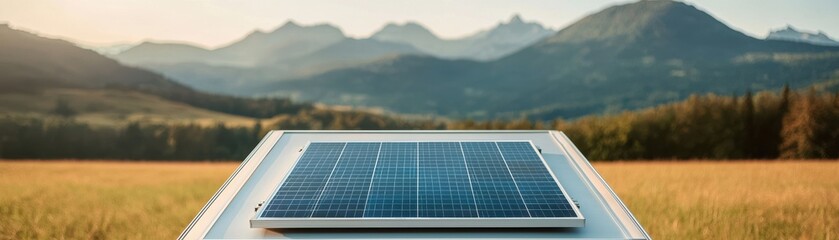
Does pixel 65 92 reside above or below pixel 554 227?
below

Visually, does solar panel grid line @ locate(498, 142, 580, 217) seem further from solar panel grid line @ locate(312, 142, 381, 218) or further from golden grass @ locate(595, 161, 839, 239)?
golden grass @ locate(595, 161, 839, 239)

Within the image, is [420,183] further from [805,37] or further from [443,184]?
[805,37]

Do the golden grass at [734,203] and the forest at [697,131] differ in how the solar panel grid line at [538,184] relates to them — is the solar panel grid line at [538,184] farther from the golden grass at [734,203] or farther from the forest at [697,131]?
the forest at [697,131]

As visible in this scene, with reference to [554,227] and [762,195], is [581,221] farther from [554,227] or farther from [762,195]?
[762,195]

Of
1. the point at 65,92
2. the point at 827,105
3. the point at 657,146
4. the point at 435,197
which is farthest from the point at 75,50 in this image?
the point at 435,197

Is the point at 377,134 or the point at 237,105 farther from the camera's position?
the point at 237,105

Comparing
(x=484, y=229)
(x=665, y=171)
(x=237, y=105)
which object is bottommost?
(x=237, y=105)

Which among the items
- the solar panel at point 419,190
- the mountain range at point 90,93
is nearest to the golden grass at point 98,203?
the solar panel at point 419,190
